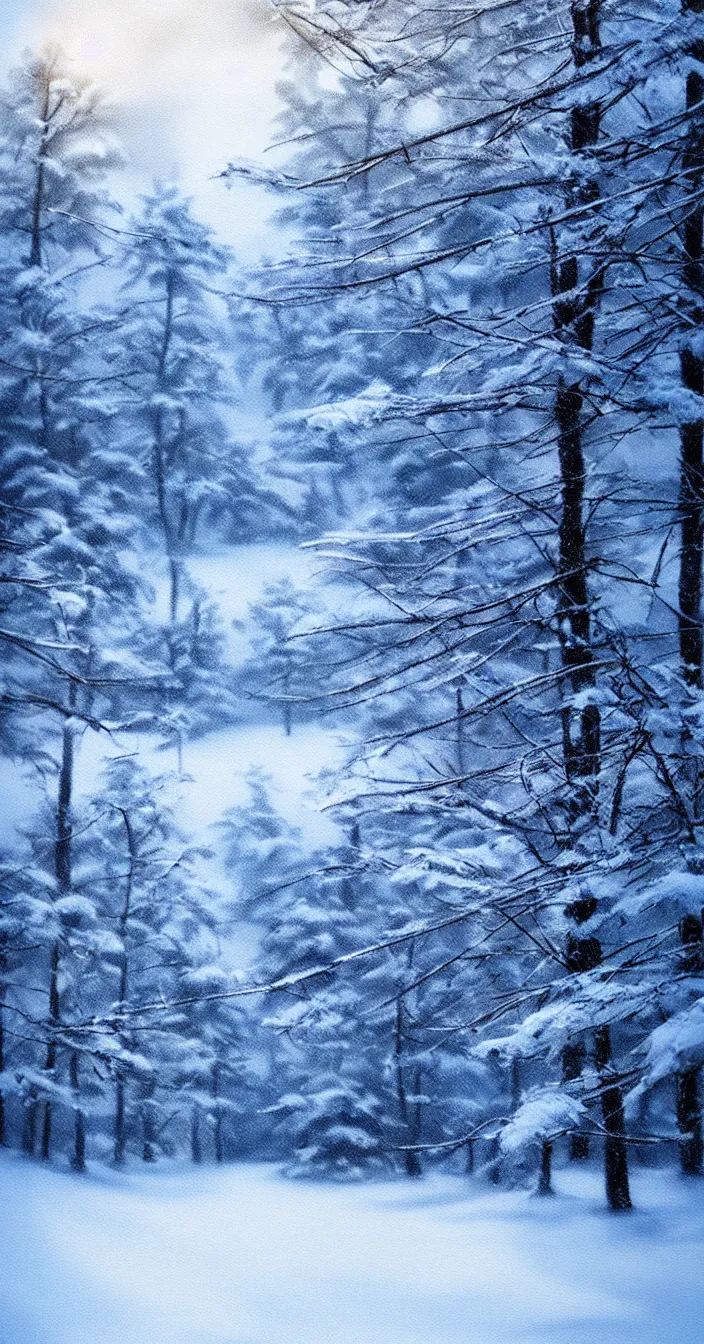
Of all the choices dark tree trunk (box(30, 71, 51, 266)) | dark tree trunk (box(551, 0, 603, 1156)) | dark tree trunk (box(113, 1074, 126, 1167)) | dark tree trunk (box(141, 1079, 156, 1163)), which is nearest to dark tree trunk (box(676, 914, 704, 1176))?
dark tree trunk (box(551, 0, 603, 1156))

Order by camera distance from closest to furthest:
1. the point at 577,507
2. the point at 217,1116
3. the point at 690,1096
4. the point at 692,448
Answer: the point at 690,1096 → the point at 692,448 → the point at 577,507 → the point at 217,1116

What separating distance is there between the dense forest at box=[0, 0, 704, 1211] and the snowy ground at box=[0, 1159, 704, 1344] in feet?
1.54

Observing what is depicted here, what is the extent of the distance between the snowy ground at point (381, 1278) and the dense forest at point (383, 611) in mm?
469

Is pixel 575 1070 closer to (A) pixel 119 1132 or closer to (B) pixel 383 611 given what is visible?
(B) pixel 383 611

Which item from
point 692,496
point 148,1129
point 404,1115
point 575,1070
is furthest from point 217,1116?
point 692,496

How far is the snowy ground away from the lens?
3.82 m

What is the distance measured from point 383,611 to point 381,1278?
500 inches

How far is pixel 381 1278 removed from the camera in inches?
180

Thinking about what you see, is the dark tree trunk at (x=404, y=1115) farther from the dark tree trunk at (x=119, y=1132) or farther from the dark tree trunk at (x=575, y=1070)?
the dark tree trunk at (x=575, y=1070)

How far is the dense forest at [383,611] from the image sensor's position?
13.2 feet

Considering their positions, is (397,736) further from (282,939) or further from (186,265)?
(186,265)

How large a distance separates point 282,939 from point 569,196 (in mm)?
13044

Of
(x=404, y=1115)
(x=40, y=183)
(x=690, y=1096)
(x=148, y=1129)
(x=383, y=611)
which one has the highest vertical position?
(x=40, y=183)

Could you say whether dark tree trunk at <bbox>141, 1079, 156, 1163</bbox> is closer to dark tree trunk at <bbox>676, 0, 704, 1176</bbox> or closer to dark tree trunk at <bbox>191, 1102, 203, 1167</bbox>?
dark tree trunk at <bbox>191, 1102, 203, 1167</bbox>
